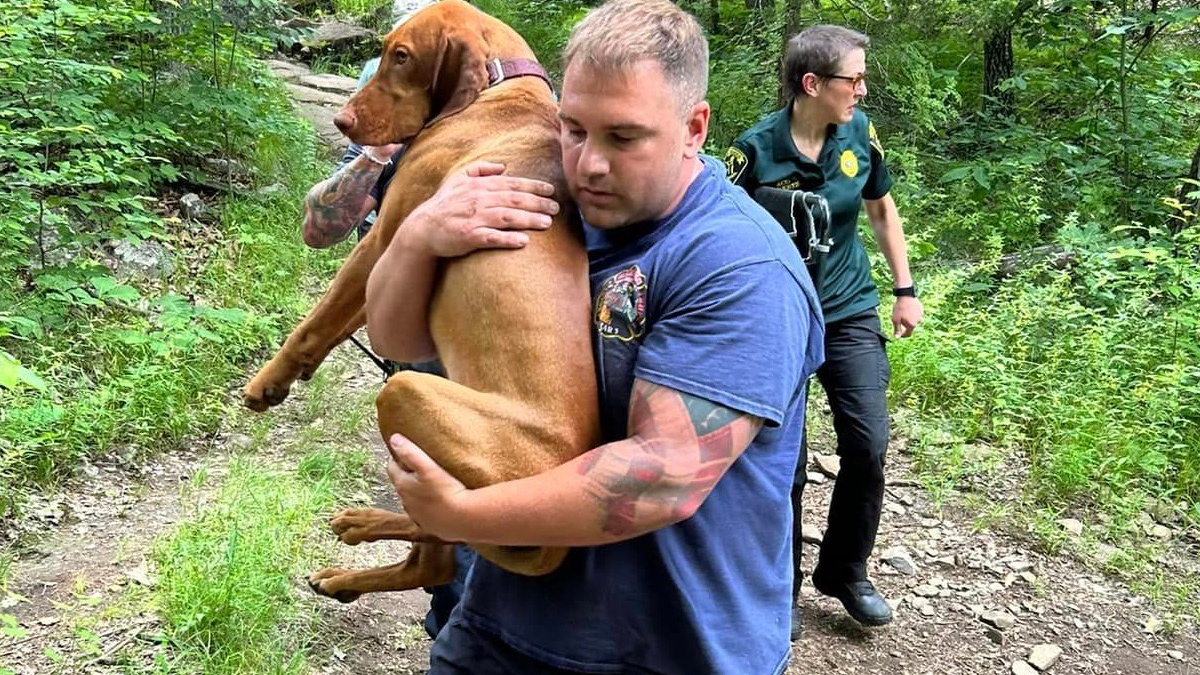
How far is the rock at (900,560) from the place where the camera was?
16.0ft

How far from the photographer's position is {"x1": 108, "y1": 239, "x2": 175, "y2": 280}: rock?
5.91 m

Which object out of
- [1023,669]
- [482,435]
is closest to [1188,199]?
[1023,669]

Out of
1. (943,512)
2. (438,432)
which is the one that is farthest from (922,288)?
(438,432)

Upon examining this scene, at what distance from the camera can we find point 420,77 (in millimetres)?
2736

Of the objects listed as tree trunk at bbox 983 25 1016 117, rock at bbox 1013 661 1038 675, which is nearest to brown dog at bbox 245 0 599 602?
rock at bbox 1013 661 1038 675

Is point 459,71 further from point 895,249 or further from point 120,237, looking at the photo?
point 120,237

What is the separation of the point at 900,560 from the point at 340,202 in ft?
10.7

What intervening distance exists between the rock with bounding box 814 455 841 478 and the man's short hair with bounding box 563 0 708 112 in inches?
171

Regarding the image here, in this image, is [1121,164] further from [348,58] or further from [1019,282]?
[348,58]

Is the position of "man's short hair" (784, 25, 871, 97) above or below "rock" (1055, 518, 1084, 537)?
above

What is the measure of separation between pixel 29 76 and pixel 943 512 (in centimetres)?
530

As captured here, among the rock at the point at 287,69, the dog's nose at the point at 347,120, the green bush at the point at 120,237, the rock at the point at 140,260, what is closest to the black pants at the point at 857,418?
the dog's nose at the point at 347,120

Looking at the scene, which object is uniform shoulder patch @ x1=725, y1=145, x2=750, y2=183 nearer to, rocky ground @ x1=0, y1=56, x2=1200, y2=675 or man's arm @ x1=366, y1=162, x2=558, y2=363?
rocky ground @ x1=0, y1=56, x2=1200, y2=675

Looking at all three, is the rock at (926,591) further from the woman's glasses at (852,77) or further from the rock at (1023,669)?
the woman's glasses at (852,77)
